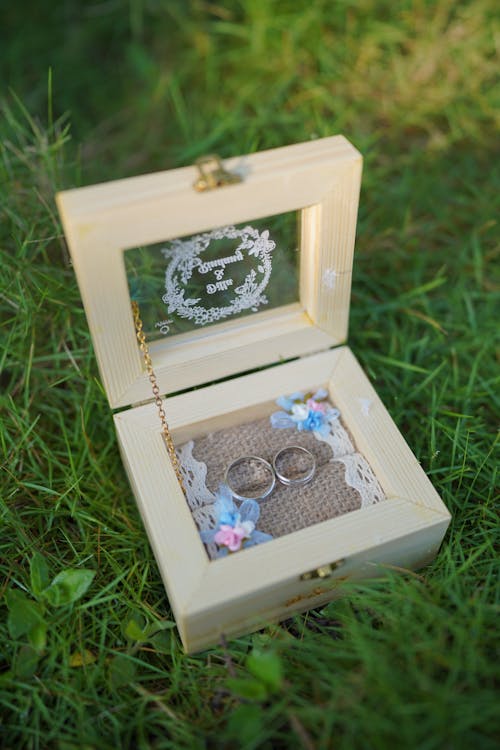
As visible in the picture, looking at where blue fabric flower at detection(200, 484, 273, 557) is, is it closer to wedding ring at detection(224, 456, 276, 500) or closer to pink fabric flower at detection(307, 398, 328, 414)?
wedding ring at detection(224, 456, 276, 500)

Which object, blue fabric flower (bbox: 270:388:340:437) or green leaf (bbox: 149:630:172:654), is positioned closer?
green leaf (bbox: 149:630:172:654)

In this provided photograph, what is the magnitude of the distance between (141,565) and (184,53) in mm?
1882

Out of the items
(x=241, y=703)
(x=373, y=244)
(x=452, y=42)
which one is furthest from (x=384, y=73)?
(x=241, y=703)

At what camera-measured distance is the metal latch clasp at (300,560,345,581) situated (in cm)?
120

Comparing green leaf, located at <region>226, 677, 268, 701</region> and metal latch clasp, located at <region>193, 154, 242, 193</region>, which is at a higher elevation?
metal latch clasp, located at <region>193, 154, 242, 193</region>

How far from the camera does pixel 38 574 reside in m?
1.32

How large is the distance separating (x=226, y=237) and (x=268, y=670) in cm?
72

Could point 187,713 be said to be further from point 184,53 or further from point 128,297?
point 184,53

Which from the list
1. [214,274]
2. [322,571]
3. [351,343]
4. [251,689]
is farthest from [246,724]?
[351,343]

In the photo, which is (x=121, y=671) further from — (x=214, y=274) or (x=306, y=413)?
(x=214, y=274)

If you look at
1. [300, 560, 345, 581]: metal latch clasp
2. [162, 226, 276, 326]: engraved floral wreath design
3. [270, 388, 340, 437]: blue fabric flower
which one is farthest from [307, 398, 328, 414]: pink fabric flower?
[300, 560, 345, 581]: metal latch clasp

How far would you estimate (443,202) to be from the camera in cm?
213

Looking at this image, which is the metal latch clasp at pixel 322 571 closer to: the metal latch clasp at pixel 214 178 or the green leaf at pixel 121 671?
the green leaf at pixel 121 671

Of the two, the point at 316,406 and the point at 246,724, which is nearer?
the point at 246,724
